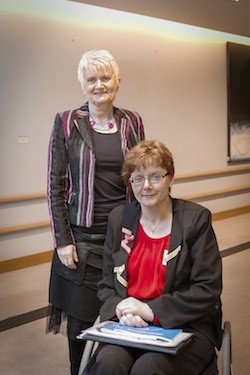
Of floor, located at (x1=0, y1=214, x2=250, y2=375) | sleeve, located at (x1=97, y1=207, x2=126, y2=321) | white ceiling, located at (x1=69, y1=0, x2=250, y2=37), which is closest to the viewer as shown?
sleeve, located at (x1=97, y1=207, x2=126, y2=321)

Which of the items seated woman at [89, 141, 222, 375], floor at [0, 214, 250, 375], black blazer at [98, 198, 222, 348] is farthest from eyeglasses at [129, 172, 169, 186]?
floor at [0, 214, 250, 375]

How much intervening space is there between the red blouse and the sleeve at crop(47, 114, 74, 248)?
33 cm

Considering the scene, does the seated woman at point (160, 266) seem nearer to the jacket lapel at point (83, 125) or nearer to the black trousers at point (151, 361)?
the black trousers at point (151, 361)

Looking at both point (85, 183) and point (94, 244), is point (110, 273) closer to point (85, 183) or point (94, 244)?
point (94, 244)

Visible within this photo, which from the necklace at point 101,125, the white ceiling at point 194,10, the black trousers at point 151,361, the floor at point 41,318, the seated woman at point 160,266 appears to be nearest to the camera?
the black trousers at point 151,361

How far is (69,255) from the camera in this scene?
1757 mm

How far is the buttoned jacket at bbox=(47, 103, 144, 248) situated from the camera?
173 cm

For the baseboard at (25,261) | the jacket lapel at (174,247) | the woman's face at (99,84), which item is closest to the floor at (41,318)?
the baseboard at (25,261)

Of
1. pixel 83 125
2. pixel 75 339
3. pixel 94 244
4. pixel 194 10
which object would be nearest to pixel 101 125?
pixel 83 125

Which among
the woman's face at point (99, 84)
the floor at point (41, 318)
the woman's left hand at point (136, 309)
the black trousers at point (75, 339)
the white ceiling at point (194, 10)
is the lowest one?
the floor at point (41, 318)

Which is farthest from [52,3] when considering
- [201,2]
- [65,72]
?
[201,2]

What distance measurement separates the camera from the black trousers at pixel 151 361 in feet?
4.33

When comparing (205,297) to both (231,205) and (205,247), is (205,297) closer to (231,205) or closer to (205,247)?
(205,247)

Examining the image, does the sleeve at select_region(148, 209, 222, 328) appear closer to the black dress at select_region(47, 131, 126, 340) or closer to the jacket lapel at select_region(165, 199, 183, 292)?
the jacket lapel at select_region(165, 199, 183, 292)
